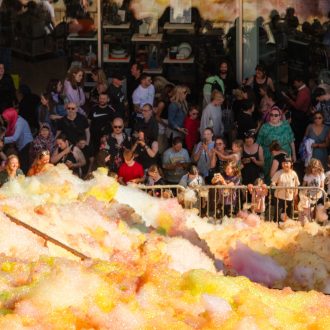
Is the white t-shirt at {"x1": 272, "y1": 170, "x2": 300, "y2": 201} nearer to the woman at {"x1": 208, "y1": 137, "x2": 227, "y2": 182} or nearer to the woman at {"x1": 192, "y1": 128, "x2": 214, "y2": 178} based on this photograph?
the woman at {"x1": 208, "y1": 137, "x2": 227, "y2": 182}

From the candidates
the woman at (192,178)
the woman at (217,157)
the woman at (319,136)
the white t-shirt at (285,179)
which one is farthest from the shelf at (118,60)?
the white t-shirt at (285,179)

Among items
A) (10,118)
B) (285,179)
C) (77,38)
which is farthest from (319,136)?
(77,38)

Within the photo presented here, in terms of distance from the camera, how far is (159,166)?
14727 millimetres

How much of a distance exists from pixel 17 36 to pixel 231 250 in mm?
9204

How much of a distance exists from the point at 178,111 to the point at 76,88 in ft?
4.85

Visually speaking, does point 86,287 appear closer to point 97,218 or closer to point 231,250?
point 97,218

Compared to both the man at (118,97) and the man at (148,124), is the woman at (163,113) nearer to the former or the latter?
the man at (148,124)

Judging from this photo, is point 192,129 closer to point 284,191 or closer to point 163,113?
point 163,113

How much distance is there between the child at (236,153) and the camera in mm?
13938

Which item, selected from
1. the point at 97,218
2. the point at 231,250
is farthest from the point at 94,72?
the point at 97,218

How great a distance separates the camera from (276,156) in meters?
14.4

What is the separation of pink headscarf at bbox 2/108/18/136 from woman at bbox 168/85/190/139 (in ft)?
7.01

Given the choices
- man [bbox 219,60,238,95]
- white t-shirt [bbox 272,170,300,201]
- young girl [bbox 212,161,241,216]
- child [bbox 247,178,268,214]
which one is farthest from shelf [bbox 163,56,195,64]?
child [bbox 247,178,268,214]

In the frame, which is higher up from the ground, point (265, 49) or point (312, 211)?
point (265, 49)
